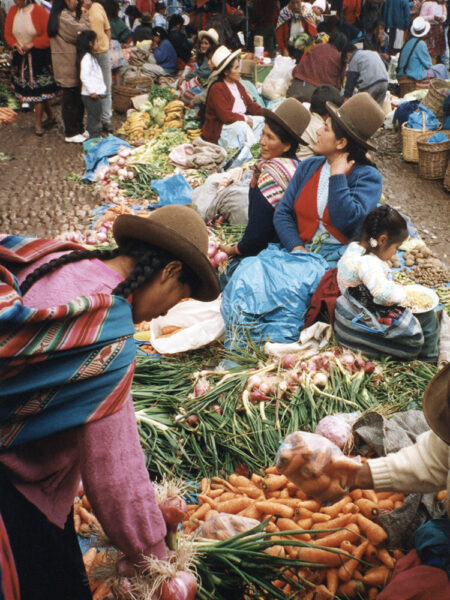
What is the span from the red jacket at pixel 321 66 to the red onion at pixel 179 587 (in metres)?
7.13

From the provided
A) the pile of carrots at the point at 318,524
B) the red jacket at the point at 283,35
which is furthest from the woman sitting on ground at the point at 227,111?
the pile of carrots at the point at 318,524

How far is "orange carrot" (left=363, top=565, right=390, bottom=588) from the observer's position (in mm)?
1851

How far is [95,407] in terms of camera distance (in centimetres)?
119

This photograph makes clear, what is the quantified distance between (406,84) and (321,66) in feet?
8.08

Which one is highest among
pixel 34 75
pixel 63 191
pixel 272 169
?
pixel 34 75

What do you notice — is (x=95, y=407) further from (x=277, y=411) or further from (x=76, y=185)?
(x=76, y=185)

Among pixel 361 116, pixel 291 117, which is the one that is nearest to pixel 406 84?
pixel 291 117

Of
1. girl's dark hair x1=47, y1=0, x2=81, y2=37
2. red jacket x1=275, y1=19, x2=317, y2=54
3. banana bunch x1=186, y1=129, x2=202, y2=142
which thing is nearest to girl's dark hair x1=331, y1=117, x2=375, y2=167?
banana bunch x1=186, y1=129, x2=202, y2=142

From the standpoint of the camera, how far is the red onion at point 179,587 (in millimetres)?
1385

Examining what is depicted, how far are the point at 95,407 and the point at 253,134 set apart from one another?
19.1 feet

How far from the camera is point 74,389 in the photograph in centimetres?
119

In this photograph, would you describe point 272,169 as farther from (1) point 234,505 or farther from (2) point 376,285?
(1) point 234,505

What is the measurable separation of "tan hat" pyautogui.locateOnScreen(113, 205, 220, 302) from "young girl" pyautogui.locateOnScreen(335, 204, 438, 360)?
1323 millimetres

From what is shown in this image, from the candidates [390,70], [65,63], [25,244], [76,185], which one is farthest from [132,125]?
[25,244]
